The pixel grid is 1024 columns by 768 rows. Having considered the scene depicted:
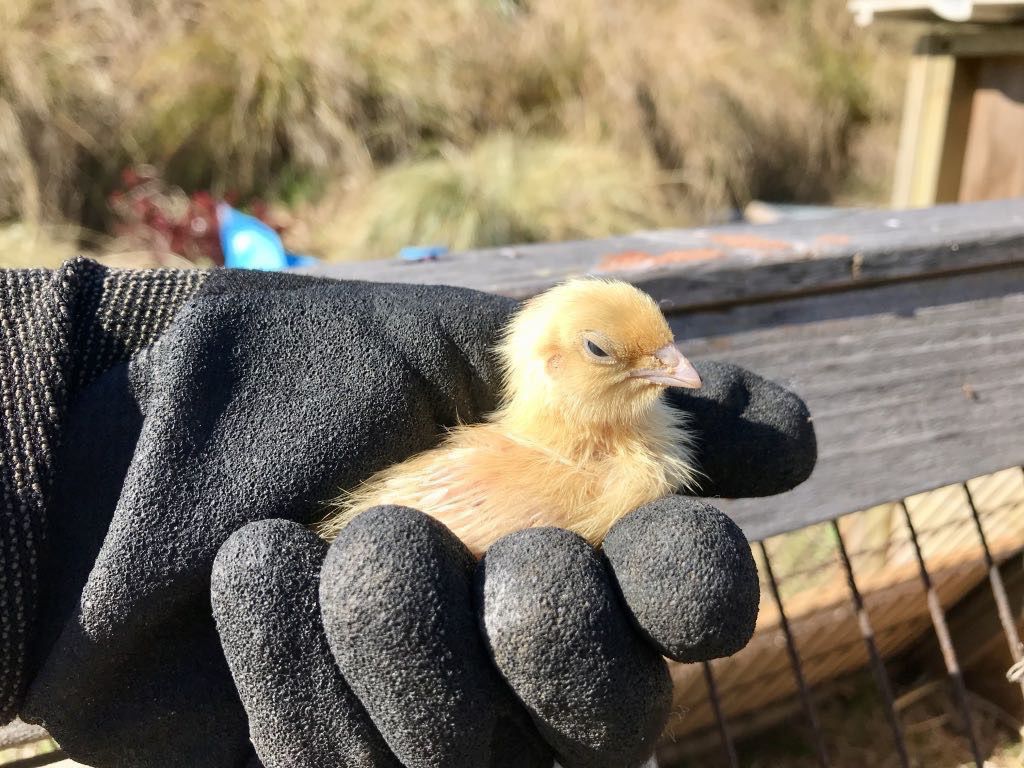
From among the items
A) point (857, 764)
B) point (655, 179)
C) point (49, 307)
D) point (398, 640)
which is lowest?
point (857, 764)

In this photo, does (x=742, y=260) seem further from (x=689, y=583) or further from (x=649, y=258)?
(x=689, y=583)

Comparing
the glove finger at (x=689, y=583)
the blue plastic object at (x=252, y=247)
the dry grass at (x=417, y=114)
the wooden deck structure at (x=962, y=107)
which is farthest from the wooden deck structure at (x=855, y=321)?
the dry grass at (x=417, y=114)

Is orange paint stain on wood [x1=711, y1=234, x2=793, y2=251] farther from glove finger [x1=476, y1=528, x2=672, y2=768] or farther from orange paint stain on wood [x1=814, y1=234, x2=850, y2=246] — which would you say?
glove finger [x1=476, y1=528, x2=672, y2=768]

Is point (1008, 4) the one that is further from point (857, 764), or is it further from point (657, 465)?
point (657, 465)

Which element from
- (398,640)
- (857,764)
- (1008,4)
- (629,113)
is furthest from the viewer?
(629,113)

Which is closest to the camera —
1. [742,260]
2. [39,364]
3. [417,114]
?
[39,364]

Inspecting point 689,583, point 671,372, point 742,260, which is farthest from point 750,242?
point 689,583

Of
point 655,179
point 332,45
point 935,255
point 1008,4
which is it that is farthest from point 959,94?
point 332,45
